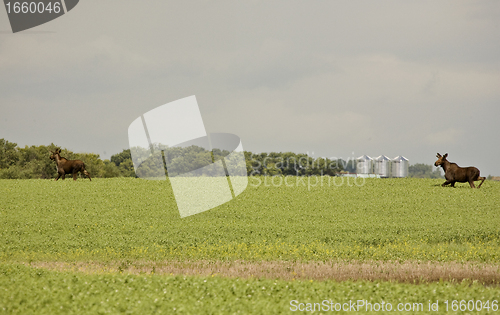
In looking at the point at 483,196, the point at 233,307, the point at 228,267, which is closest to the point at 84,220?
the point at 228,267

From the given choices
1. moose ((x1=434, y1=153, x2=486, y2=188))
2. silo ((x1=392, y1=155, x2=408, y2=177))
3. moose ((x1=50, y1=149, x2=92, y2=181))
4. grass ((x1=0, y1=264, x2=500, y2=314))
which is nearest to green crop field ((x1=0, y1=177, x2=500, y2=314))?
grass ((x1=0, y1=264, x2=500, y2=314))

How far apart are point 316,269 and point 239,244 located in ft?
21.6

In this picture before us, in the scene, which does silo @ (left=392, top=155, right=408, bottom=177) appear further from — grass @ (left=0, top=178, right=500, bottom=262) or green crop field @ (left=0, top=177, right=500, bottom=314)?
grass @ (left=0, top=178, right=500, bottom=262)

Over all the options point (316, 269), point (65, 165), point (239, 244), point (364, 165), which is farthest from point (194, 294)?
point (364, 165)

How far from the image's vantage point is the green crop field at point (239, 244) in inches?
463

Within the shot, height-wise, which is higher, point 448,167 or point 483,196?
point 448,167

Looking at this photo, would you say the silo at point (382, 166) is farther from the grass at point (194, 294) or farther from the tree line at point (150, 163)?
the grass at point (194, 294)

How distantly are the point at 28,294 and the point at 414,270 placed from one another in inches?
530

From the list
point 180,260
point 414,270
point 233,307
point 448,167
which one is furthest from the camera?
point 448,167

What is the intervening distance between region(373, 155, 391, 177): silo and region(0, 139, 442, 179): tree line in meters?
16.7

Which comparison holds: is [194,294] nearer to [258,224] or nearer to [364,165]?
[258,224]

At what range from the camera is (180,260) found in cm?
1844

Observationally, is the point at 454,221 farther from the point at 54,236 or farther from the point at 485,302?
the point at 54,236

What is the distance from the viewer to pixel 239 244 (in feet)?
71.4
